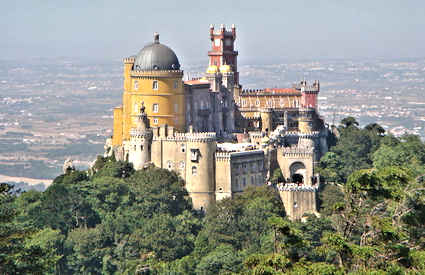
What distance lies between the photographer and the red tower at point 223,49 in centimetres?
12588

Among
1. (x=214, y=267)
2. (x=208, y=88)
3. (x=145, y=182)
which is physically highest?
(x=208, y=88)

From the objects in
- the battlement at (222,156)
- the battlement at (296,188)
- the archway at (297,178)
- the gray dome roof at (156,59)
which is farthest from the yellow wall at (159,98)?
the battlement at (296,188)

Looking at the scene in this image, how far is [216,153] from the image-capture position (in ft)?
311

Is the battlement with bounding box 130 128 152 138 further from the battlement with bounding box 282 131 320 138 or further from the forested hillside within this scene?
the battlement with bounding box 282 131 320 138

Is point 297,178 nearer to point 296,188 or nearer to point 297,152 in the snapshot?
point 297,152

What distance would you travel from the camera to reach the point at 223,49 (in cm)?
12625

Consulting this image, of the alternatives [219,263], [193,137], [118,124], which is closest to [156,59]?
[118,124]

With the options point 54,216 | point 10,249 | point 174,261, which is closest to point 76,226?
point 54,216

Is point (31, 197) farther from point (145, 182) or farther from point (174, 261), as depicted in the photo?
point (174, 261)

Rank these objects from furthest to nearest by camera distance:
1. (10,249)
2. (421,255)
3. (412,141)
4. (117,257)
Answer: (412,141)
(117,257)
(10,249)
(421,255)

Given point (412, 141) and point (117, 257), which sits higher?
point (412, 141)

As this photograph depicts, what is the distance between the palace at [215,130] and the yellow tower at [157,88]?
95mm

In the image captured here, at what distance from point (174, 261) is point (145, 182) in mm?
10119

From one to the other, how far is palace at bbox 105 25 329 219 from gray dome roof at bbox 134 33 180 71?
10 centimetres
